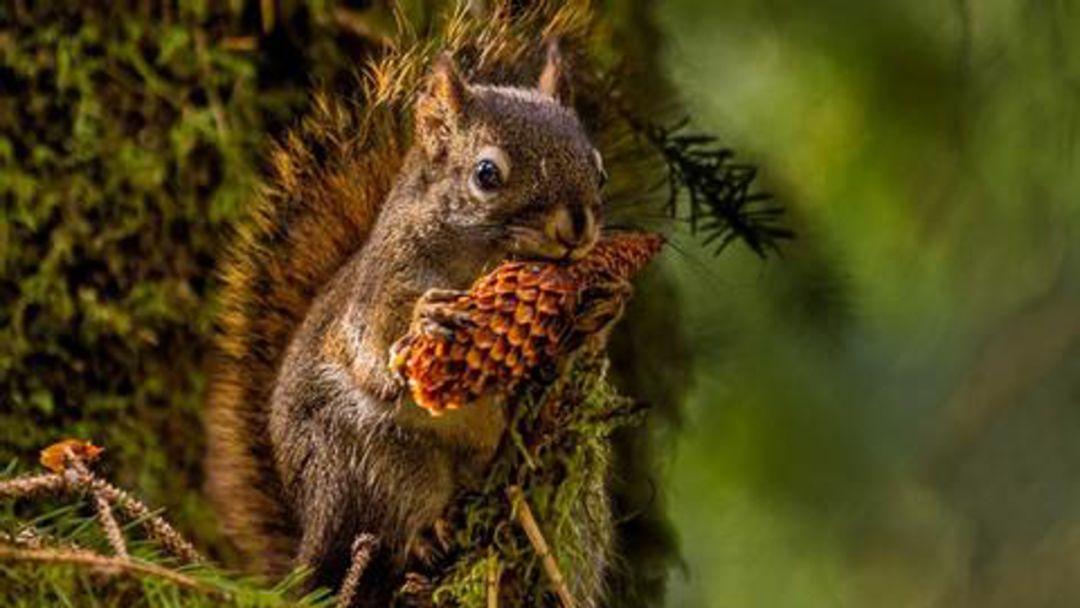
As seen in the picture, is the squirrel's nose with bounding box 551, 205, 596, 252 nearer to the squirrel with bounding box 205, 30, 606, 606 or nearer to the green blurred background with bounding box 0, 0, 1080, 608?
the squirrel with bounding box 205, 30, 606, 606

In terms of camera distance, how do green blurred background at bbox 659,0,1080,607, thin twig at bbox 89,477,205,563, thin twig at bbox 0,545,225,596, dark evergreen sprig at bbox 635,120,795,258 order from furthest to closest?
green blurred background at bbox 659,0,1080,607
dark evergreen sprig at bbox 635,120,795,258
thin twig at bbox 89,477,205,563
thin twig at bbox 0,545,225,596

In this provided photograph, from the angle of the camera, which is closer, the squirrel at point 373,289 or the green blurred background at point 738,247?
the squirrel at point 373,289

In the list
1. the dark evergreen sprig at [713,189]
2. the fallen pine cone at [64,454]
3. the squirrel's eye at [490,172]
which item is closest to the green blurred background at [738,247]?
the dark evergreen sprig at [713,189]

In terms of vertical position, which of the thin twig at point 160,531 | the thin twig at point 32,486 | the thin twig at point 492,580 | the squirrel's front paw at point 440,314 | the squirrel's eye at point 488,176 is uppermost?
the squirrel's eye at point 488,176

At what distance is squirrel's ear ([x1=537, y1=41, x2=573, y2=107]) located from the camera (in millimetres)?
1291

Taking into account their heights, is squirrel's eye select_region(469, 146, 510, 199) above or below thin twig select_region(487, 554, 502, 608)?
above

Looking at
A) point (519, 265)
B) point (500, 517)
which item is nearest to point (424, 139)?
point (519, 265)

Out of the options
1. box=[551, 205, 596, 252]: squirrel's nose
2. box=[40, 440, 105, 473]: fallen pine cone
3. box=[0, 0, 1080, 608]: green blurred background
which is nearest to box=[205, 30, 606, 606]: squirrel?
box=[551, 205, 596, 252]: squirrel's nose

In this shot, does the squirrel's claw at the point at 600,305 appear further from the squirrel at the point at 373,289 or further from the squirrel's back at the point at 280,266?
the squirrel's back at the point at 280,266

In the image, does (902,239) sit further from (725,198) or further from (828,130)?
(725,198)

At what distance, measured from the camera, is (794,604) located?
192 cm

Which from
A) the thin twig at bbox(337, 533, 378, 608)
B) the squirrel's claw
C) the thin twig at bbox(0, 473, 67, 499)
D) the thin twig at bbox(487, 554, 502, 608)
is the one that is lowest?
the thin twig at bbox(0, 473, 67, 499)

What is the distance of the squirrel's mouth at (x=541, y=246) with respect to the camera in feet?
3.98

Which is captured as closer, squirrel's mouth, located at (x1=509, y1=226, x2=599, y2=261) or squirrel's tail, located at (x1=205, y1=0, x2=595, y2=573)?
squirrel's mouth, located at (x1=509, y1=226, x2=599, y2=261)
